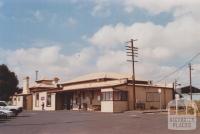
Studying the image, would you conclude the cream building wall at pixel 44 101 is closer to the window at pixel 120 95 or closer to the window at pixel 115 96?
the window at pixel 115 96

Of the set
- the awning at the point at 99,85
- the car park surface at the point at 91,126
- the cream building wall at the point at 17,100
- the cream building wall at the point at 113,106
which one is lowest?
the car park surface at the point at 91,126

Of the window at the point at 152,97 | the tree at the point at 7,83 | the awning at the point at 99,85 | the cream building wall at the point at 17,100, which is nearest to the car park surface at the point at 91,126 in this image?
the awning at the point at 99,85

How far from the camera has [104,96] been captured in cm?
5572

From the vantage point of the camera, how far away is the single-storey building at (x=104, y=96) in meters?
54.8

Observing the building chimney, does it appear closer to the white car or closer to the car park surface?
the white car

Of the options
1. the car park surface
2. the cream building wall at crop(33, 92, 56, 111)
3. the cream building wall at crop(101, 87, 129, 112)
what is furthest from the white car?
the cream building wall at crop(33, 92, 56, 111)

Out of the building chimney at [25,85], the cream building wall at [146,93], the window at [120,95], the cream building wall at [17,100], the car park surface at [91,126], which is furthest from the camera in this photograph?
the building chimney at [25,85]

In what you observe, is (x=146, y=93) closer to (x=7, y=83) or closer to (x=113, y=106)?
(x=113, y=106)


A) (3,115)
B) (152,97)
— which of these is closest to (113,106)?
(152,97)

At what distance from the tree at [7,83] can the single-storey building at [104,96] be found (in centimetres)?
1177

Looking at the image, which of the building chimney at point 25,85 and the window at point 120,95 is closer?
the window at point 120,95

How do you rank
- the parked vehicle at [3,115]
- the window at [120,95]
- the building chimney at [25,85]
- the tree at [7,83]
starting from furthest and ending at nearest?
the building chimney at [25,85]
the tree at [7,83]
the window at [120,95]
the parked vehicle at [3,115]

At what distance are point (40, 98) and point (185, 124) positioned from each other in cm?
5329

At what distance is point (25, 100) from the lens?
83562 millimetres
